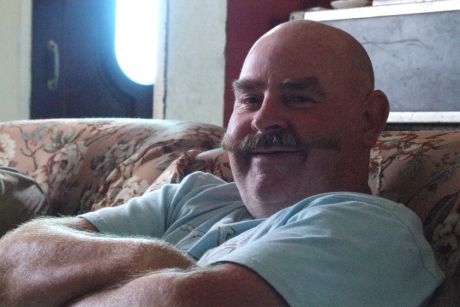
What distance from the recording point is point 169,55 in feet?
12.3

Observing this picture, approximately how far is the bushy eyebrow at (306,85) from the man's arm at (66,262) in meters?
0.37

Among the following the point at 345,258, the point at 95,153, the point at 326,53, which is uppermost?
the point at 326,53

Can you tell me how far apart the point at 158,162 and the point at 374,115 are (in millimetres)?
686

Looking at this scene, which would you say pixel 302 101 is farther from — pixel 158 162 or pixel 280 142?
pixel 158 162

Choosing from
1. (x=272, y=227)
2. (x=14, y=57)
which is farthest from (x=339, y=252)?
(x=14, y=57)

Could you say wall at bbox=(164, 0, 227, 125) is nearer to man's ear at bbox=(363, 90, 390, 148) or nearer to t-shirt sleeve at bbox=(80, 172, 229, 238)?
t-shirt sleeve at bbox=(80, 172, 229, 238)

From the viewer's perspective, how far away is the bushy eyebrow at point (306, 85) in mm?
1479

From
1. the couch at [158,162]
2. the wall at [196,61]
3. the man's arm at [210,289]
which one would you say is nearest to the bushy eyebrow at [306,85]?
the couch at [158,162]

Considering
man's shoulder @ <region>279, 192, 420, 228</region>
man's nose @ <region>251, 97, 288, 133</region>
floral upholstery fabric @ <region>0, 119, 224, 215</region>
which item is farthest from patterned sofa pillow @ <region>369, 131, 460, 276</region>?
floral upholstery fabric @ <region>0, 119, 224, 215</region>

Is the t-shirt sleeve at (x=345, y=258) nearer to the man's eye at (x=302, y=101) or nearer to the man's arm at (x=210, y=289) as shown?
the man's arm at (x=210, y=289)

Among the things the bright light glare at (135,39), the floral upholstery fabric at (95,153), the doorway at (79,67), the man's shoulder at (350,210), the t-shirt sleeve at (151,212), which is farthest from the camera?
the bright light glare at (135,39)

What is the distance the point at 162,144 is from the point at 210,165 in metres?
0.28

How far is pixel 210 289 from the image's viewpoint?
3.53ft

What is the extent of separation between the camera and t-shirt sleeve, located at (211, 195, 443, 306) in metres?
1.10
